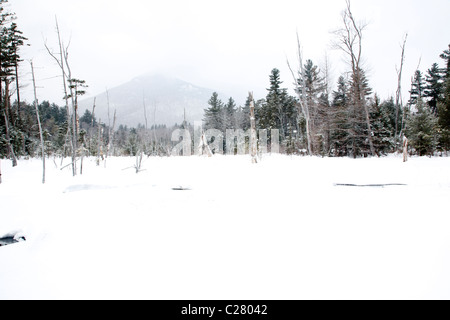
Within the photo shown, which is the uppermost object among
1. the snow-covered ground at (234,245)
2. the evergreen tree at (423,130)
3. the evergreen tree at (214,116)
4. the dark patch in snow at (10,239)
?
the evergreen tree at (214,116)

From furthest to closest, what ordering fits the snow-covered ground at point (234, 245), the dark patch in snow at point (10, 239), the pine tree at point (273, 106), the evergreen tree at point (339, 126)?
the pine tree at point (273, 106)
the evergreen tree at point (339, 126)
the dark patch in snow at point (10, 239)
the snow-covered ground at point (234, 245)

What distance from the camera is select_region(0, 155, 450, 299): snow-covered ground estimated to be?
193cm

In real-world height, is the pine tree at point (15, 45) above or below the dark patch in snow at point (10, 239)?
above

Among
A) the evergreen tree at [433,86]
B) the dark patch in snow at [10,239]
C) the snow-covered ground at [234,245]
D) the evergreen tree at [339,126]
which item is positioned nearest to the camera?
the snow-covered ground at [234,245]

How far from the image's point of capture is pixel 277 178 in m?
6.10

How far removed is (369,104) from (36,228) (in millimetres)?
19860

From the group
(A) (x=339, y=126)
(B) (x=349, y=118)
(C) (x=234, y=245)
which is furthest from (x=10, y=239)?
(A) (x=339, y=126)

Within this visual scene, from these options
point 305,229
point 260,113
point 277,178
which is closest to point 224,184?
point 277,178

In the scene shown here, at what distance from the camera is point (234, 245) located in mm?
2646

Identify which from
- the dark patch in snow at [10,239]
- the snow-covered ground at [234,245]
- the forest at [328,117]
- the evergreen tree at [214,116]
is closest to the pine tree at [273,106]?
the forest at [328,117]

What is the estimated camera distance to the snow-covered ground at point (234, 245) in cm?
193

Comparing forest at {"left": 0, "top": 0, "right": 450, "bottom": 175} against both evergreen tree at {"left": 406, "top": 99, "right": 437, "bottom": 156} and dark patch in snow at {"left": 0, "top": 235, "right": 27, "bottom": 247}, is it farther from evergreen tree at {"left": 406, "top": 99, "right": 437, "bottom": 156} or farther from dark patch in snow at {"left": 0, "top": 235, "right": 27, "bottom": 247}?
dark patch in snow at {"left": 0, "top": 235, "right": 27, "bottom": 247}

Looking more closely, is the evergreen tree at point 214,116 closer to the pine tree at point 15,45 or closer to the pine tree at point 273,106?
the pine tree at point 273,106

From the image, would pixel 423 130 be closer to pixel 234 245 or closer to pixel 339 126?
pixel 339 126
